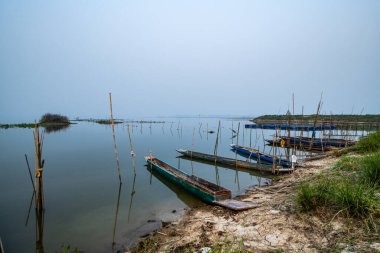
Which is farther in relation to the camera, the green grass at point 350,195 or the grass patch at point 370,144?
the grass patch at point 370,144

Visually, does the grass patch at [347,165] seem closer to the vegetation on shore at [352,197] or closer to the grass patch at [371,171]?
the vegetation on shore at [352,197]

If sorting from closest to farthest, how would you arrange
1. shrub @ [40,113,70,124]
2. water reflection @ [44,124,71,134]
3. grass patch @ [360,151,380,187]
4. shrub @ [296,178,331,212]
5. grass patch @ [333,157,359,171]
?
shrub @ [296,178,331,212]
grass patch @ [360,151,380,187]
grass patch @ [333,157,359,171]
water reflection @ [44,124,71,134]
shrub @ [40,113,70,124]

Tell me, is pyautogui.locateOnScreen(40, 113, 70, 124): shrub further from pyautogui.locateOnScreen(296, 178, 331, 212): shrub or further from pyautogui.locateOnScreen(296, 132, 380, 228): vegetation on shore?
pyautogui.locateOnScreen(296, 132, 380, 228): vegetation on shore

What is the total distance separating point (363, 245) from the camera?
3408 mm

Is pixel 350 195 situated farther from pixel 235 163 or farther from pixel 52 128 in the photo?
pixel 52 128

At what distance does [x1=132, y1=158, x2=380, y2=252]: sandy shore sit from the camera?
366 cm

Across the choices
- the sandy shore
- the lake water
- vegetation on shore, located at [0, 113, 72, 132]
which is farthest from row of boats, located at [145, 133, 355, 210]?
vegetation on shore, located at [0, 113, 72, 132]

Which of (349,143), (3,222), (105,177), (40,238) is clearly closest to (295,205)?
(40,238)

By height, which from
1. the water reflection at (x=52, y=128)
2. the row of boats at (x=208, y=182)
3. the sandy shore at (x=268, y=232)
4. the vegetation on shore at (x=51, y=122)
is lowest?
the row of boats at (x=208, y=182)

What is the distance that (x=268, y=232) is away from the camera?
14.4ft

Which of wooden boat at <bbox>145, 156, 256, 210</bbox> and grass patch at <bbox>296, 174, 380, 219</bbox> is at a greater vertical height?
grass patch at <bbox>296, 174, 380, 219</bbox>

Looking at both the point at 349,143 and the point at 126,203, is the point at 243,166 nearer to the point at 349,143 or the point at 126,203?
the point at 126,203

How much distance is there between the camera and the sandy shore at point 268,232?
12.0ft

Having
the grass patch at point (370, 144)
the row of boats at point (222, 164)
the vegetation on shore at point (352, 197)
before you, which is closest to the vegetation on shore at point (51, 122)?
the row of boats at point (222, 164)
